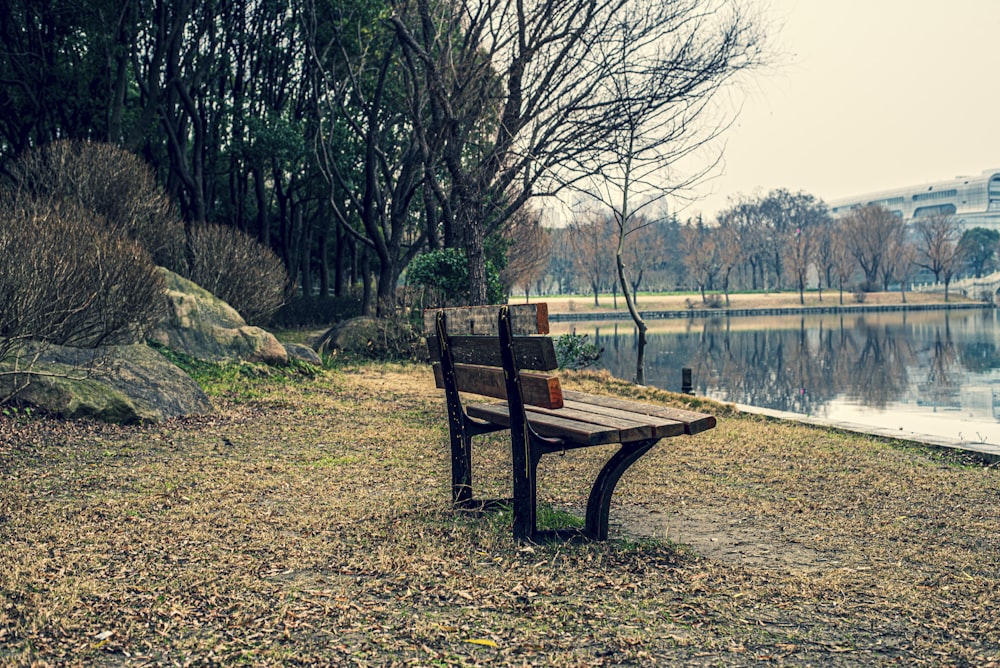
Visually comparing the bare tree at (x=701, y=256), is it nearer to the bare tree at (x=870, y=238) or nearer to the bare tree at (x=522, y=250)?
the bare tree at (x=870, y=238)

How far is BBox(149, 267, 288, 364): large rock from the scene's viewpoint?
13938 millimetres

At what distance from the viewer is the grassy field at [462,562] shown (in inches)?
143

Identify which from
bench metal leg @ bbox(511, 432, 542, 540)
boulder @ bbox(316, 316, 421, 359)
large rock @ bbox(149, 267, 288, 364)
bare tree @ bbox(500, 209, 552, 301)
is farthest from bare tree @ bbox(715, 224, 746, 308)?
bench metal leg @ bbox(511, 432, 542, 540)

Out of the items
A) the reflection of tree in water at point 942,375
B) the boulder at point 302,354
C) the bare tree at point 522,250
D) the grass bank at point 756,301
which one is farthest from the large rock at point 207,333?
the grass bank at point 756,301

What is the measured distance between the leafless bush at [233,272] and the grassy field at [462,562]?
35.5 ft

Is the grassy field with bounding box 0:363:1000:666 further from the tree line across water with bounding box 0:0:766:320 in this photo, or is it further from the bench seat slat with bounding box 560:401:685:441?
the tree line across water with bounding box 0:0:766:320

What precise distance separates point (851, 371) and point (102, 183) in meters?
21.0

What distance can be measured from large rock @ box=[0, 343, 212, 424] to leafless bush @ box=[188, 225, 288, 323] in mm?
8226

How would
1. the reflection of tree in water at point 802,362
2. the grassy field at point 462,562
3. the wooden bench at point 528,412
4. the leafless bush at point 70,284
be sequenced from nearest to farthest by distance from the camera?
the grassy field at point 462,562
the wooden bench at point 528,412
the leafless bush at point 70,284
the reflection of tree in water at point 802,362

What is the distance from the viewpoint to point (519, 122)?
1747 cm

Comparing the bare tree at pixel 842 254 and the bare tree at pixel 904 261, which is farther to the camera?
the bare tree at pixel 904 261

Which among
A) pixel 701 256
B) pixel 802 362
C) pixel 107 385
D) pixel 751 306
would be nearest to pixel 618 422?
pixel 107 385

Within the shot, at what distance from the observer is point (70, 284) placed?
9.12 meters

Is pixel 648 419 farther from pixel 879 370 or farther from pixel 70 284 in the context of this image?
pixel 879 370
